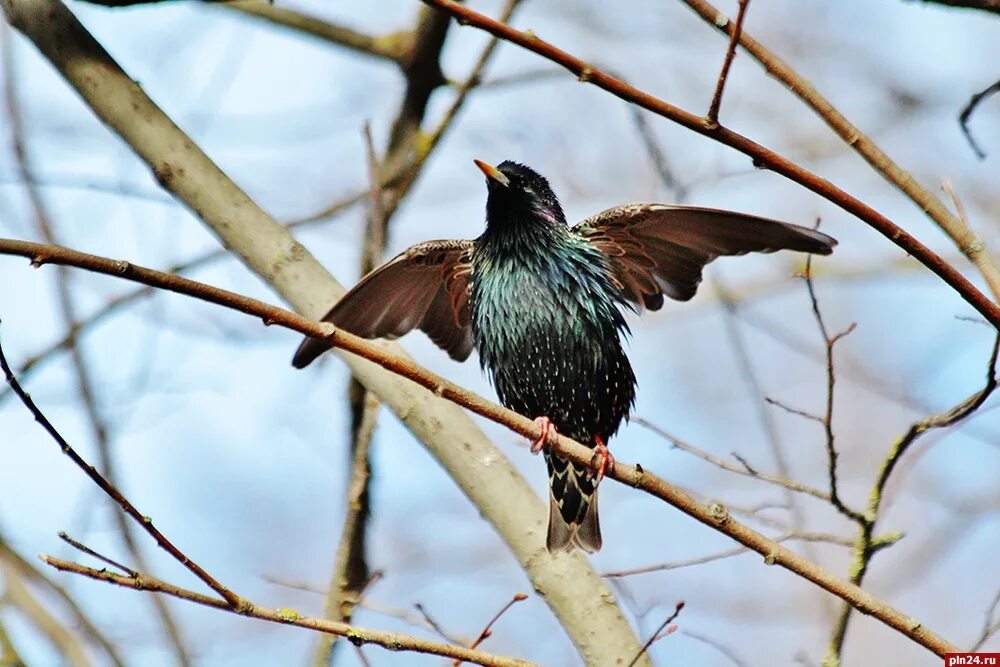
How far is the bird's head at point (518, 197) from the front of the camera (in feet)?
16.9

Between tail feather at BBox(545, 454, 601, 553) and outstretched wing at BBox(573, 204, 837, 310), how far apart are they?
87cm

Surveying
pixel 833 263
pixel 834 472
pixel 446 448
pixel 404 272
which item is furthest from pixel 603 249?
pixel 833 263

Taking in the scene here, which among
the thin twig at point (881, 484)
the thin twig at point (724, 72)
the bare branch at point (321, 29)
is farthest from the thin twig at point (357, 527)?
the thin twig at point (724, 72)

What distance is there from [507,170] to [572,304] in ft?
2.70

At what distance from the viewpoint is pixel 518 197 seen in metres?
5.24

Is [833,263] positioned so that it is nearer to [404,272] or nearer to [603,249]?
[603,249]

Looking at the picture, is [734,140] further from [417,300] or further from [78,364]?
[78,364]

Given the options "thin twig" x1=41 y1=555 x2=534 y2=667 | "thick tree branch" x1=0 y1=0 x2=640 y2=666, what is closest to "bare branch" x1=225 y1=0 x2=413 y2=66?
"thick tree branch" x1=0 y1=0 x2=640 y2=666

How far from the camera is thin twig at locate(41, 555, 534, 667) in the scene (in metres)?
2.61

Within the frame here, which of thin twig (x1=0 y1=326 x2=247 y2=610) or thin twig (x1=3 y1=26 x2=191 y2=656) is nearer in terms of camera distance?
thin twig (x1=0 y1=326 x2=247 y2=610)

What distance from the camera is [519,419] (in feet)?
10.7

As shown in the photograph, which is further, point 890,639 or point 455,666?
point 890,639

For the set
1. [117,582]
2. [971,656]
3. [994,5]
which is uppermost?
[994,5]

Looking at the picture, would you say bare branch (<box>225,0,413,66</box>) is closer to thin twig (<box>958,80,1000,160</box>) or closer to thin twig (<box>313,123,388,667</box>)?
thin twig (<box>313,123,388,667</box>)
